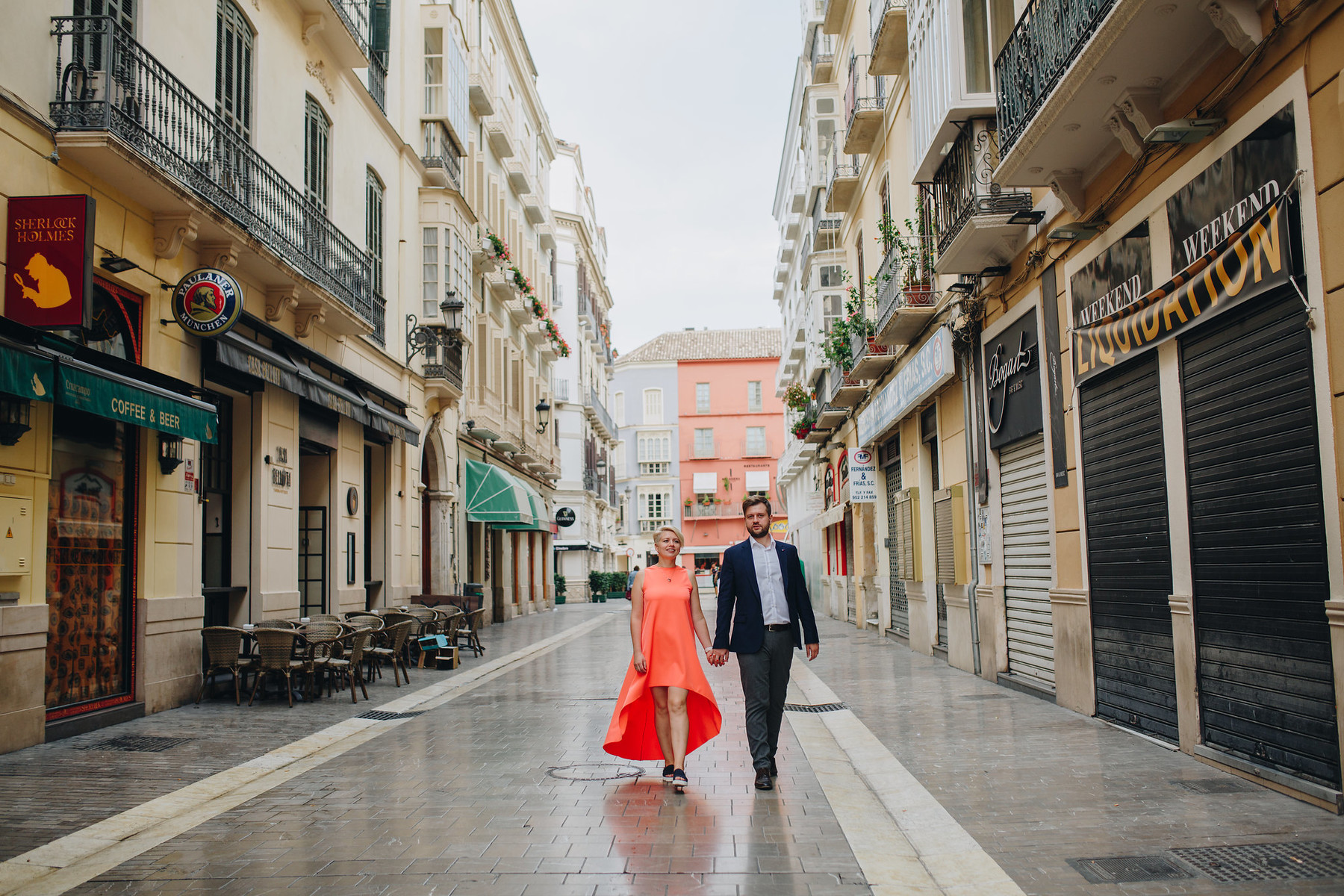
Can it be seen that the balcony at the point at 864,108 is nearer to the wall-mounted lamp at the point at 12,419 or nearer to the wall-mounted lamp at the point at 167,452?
the wall-mounted lamp at the point at 167,452

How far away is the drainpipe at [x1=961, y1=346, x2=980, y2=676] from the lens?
1301 cm


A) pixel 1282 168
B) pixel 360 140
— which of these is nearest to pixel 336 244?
pixel 360 140

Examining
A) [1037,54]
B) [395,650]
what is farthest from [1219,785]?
[395,650]

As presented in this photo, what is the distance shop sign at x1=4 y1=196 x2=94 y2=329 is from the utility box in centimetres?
147

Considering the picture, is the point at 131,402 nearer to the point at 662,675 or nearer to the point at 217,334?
the point at 217,334

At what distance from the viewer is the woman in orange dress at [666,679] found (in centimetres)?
669

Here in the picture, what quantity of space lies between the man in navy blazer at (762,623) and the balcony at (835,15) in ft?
56.6

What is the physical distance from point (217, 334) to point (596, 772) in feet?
21.6

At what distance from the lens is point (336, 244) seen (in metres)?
15.5

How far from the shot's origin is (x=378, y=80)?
1845 cm

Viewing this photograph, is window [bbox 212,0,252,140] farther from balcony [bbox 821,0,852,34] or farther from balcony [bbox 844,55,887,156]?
balcony [bbox 821,0,852,34]

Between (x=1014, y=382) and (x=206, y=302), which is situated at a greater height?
(x=206, y=302)

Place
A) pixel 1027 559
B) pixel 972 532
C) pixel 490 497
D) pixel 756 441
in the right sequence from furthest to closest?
1. pixel 756 441
2. pixel 490 497
3. pixel 972 532
4. pixel 1027 559

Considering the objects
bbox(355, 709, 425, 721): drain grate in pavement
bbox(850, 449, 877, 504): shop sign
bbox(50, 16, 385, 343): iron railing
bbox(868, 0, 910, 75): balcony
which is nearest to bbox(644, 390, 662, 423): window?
bbox(850, 449, 877, 504): shop sign
